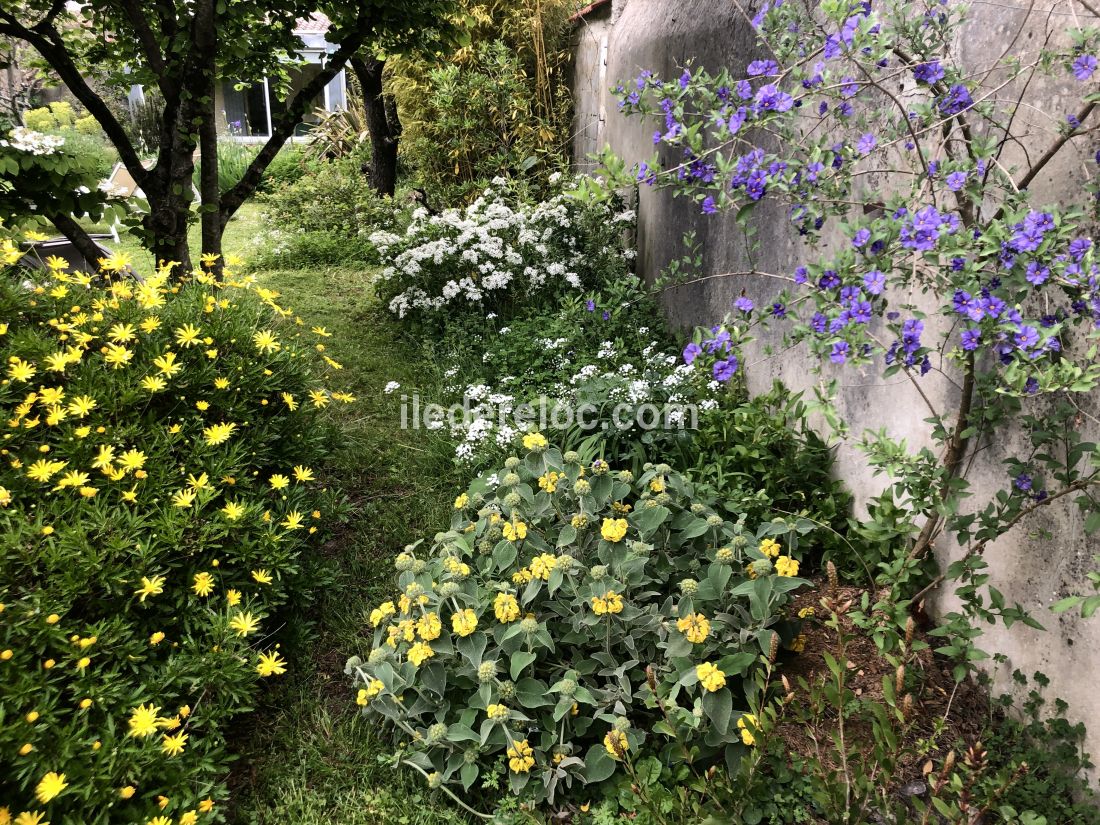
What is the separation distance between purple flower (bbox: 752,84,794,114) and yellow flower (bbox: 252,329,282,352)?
189cm

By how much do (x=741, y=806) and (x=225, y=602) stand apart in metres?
1.56

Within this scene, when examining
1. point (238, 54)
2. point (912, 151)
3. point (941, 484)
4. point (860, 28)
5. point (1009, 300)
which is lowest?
point (941, 484)

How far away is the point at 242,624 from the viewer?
1.97 metres

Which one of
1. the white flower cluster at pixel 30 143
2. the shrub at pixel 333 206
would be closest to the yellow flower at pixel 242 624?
the white flower cluster at pixel 30 143

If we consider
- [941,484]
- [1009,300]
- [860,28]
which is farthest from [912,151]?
[941,484]

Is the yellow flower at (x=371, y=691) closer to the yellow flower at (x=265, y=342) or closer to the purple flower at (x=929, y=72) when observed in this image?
the yellow flower at (x=265, y=342)

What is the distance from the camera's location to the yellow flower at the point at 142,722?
163 cm

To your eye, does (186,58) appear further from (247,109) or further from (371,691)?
(247,109)

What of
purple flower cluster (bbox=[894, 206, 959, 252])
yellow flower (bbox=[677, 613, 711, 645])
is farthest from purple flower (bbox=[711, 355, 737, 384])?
yellow flower (bbox=[677, 613, 711, 645])

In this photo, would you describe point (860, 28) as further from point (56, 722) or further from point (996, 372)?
point (56, 722)

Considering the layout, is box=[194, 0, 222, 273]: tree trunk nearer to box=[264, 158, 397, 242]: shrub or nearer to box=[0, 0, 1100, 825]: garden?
box=[0, 0, 1100, 825]: garden

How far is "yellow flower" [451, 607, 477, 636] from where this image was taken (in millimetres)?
1973

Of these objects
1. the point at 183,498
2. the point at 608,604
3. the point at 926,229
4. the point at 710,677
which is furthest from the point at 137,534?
the point at 926,229

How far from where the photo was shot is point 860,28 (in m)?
1.74
